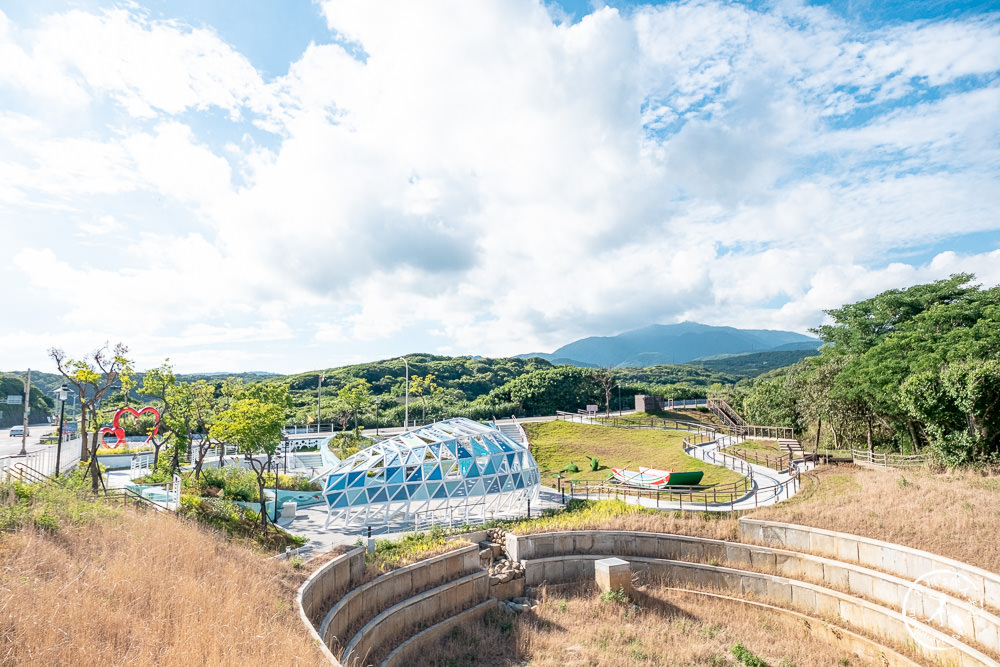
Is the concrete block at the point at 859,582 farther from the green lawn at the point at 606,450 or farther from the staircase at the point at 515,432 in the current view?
the staircase at the point at 515,432

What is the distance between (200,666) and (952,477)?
24.1 metres

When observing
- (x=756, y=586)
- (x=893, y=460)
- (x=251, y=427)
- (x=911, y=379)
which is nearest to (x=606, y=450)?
(x=893, y=460)

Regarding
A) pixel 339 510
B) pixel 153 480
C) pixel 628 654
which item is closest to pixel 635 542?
pixel 628 654

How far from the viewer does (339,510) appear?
65.8 feet

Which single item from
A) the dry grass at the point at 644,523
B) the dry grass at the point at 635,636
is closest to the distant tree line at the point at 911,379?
the dry grass at the point at 644,523

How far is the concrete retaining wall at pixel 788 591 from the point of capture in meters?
12.2

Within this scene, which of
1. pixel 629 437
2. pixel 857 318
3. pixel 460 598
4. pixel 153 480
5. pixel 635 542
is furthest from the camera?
pixel 629 437

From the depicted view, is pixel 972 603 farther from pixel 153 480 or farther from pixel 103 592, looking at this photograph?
pixel 153 480

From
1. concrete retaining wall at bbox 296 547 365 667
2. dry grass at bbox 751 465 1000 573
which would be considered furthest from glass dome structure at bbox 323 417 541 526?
dry grass at bbox 751 465 1000 573

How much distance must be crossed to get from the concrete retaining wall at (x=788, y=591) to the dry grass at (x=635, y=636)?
765 mm

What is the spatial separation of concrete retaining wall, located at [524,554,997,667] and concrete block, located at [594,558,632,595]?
1203 millimetres

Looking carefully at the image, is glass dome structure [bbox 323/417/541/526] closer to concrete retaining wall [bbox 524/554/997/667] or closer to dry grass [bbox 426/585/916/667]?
concrete retaining wall [bbox 524/554/997/667]

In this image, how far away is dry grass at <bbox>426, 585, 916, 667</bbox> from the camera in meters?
12.7

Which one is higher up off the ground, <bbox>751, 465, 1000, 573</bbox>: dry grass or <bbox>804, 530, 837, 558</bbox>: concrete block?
<bbox>751, 465, 1000, 573</bbox>: dry grass
